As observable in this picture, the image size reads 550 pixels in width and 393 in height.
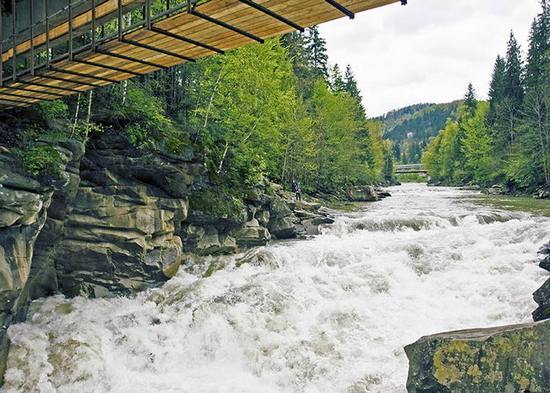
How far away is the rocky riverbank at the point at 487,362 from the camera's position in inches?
225

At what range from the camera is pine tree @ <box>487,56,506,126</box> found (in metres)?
56.7

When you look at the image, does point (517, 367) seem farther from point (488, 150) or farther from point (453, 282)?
point (488, 150)

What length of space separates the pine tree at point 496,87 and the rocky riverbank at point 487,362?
58642 mm

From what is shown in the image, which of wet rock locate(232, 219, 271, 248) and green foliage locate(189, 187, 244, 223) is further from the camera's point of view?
wet rock locate(232, 219, 271, 248)

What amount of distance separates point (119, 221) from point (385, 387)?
866 cm

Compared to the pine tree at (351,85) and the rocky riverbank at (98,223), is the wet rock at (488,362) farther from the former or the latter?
the pine tree at (351,85)

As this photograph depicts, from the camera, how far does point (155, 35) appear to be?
18.3 feet

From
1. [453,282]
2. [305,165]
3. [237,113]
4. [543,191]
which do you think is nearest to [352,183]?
[305,165]

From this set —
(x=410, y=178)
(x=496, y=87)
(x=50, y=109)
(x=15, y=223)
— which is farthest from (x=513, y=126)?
(x=410, y=178)

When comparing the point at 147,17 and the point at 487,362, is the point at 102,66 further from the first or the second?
the point at 487,362

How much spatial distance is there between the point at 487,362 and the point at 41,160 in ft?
32.2

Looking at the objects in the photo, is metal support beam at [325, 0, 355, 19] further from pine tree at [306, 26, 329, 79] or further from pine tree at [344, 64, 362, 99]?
pine tree at [344, 64, 362, 99]

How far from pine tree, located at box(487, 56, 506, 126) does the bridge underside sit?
59.9 metres

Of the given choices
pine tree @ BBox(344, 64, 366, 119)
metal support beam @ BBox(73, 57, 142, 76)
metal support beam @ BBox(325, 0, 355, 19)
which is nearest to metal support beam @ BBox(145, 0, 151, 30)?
metal support beam @ BBox(73, 57, 142, 76)
